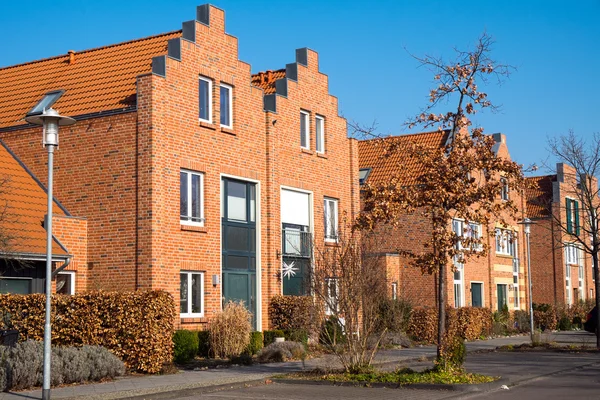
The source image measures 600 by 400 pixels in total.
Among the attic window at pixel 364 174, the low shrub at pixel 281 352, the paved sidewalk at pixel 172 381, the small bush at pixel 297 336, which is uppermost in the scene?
the attic window at pixel 364 174

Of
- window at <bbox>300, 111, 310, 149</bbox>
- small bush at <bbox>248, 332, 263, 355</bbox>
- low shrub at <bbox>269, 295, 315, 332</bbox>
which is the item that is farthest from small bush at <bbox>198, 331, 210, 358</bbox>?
window at <bbox>300, 111, 310, 149</bbox>

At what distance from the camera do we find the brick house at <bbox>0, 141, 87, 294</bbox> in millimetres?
21281

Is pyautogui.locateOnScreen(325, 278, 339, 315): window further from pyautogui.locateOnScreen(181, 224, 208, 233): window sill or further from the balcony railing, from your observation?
the balcony railing

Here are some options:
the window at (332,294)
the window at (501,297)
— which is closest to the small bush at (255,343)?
the window at (332,294)

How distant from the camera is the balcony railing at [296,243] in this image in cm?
2831

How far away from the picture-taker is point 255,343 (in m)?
24.4

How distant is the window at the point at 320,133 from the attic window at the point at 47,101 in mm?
9071

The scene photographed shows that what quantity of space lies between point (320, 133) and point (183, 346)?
443 inches

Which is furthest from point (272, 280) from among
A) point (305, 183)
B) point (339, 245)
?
point (339, 245)

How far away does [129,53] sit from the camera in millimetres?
26781

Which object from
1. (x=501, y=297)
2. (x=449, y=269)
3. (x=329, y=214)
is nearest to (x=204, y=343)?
(x=329, y=214)

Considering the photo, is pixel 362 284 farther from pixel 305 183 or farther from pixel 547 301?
pixel 547 301

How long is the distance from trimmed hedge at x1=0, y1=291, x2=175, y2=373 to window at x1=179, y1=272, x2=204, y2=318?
3.97 meters

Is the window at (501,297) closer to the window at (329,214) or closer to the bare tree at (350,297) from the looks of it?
the window at (329,214)
